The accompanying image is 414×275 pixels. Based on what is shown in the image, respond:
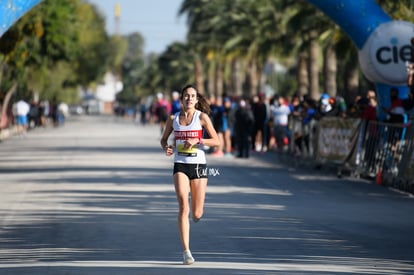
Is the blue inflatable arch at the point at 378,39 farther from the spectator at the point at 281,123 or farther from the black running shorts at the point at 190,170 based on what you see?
the black running shorts at the point at 190,170

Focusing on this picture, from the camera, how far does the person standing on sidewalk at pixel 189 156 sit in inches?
468

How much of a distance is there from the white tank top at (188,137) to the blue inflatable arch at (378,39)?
13.3m

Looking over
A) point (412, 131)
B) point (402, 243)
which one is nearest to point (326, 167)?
point (412, 131)

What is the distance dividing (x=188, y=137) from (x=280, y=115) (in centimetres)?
2417

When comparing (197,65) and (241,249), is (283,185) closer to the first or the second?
(241,249)

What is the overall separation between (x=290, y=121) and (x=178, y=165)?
2142 centimetres

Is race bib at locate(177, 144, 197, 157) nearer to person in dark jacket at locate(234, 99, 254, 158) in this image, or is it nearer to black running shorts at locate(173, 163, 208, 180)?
black running shorts at locate(173, 163, 208, 180)

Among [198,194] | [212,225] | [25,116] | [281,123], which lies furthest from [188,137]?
[25,116]

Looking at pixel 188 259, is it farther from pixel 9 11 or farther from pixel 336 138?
pixel 336 138

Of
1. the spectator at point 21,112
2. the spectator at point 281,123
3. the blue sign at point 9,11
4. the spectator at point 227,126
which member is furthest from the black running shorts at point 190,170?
the spectator at point 21,112

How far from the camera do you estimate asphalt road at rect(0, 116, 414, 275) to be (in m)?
11.7

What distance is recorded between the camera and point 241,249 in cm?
1282

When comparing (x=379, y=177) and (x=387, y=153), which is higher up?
(x=387, y=153)

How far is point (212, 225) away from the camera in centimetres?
1549
